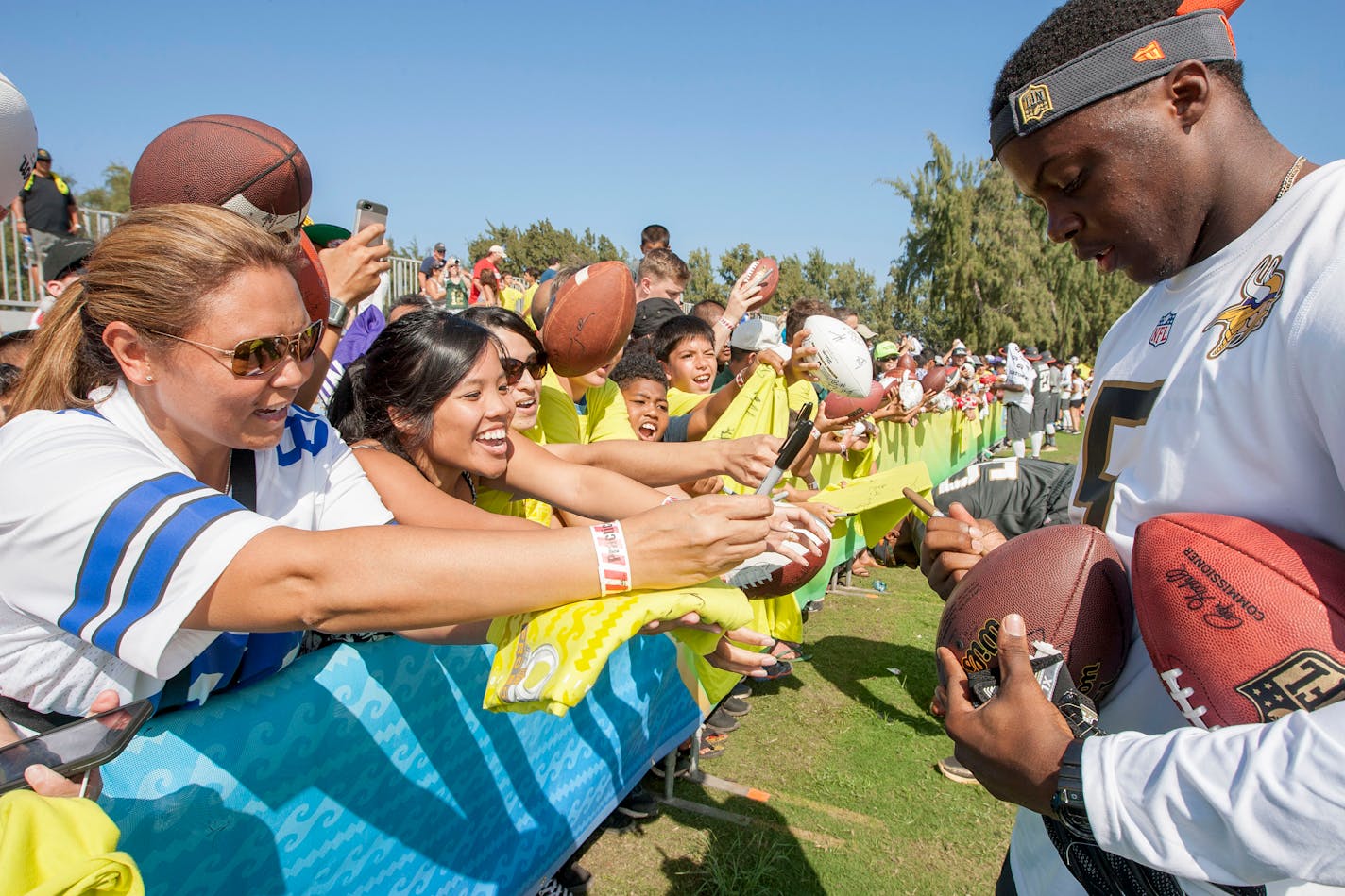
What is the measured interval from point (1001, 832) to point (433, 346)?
3527 millimetres

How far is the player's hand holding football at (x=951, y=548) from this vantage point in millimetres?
2203

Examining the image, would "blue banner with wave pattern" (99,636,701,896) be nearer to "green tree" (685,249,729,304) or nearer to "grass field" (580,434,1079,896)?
"grass field" (580,434,1079,896)

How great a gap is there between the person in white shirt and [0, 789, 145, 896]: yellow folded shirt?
1.39 meters

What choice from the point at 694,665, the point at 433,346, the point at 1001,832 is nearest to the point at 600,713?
the point at 694,665

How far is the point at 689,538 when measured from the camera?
1602 mm

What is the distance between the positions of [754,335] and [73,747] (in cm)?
591

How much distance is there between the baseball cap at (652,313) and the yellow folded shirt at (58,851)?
209 inches

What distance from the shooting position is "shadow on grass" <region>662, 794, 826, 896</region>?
3.35m

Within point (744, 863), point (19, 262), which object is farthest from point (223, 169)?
point (19, 262)

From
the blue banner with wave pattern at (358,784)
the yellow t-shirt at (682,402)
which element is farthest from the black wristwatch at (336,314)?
the yellow t-shirt at (682,402)

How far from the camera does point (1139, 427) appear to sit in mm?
1632

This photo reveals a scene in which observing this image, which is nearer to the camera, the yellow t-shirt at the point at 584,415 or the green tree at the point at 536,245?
the yellow t-shirt at the point at 584,415
